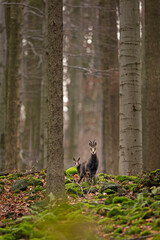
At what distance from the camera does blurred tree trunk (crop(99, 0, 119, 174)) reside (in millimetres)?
17656

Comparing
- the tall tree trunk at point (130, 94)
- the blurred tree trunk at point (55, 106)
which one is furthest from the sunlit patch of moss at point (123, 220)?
the tall tree trunk at point (130, 94)

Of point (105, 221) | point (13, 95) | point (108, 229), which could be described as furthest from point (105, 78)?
point (108, 229)

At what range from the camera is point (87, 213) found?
6980 millimetres

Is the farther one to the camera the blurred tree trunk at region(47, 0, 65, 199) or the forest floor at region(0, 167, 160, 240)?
the blurred tree trunk at region(47, 0, 65, 199)

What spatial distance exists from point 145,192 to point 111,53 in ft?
38.9

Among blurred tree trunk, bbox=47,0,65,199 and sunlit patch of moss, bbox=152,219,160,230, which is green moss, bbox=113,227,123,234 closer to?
sunlit patch of moss, bbox=152,219,160,230

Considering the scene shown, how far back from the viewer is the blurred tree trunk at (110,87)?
17656 millimetres

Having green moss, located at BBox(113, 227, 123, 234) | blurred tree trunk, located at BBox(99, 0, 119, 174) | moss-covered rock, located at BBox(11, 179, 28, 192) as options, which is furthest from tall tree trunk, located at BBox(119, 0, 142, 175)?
blurred tree trunk, located at BBox(99, 0, 119, 174)

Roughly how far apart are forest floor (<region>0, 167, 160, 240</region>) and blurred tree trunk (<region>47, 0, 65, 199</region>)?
409 millimetres

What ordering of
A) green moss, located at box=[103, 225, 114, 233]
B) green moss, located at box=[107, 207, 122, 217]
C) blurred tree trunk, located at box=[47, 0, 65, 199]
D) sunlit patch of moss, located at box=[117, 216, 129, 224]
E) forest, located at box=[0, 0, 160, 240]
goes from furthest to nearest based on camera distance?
blurred tree trunk, located at box=[47, 0, 65, 199], green moss, located at box=[107, 207, 122, 217], forest, located at box=[0, 0, 160, 240], sunlit patch of moss, located at box=[117, 216, 129, 224], green moss, located at box=[103, 225, 114, 233]

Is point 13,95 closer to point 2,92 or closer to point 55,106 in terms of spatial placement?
point 2,92

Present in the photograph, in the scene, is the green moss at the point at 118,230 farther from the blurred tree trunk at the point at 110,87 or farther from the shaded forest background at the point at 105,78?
the blurred tree trunk at the point at 110,87

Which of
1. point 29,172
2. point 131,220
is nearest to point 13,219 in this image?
point 131,220

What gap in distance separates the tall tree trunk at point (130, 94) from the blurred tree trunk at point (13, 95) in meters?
4.89
